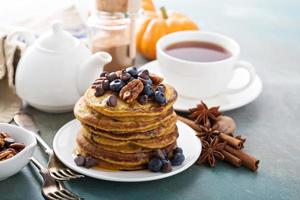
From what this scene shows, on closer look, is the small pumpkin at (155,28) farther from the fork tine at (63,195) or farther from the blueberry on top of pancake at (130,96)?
the fork tine at (63,195)

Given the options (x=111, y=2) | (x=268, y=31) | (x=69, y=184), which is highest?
(x=111, y=2)

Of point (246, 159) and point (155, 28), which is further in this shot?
Answer: point (155, 28)

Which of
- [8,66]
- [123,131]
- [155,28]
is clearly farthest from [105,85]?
[155,28]

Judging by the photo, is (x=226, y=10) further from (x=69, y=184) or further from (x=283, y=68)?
(x=69, y=184)

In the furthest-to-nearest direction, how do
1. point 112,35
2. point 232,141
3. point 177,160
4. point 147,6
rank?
point 147,6 → point 112,35 → point 232,141 → point 177,160

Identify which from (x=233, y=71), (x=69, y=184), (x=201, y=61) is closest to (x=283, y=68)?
(x=233, y=71)

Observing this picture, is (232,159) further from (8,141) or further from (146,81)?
(8,141)

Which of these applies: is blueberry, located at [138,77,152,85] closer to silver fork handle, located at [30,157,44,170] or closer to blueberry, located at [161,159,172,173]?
blueberry, located at [161,159,172,173]
